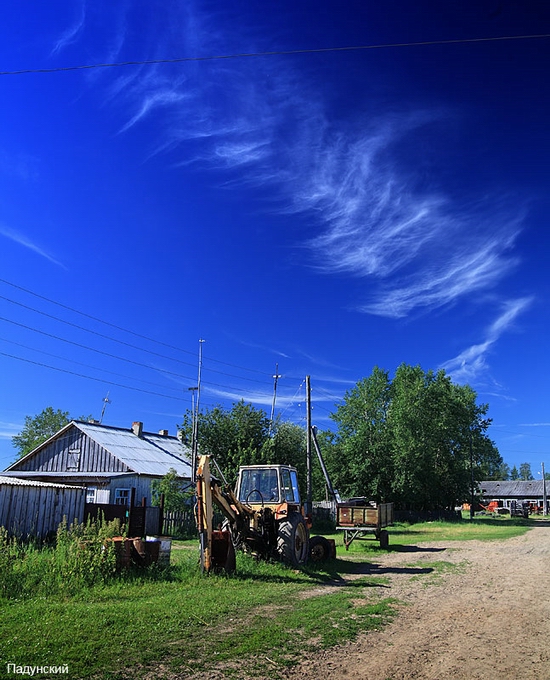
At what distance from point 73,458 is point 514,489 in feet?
252

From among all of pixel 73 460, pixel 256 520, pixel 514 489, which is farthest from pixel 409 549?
pixel 514 489

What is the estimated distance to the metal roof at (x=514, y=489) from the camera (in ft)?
278

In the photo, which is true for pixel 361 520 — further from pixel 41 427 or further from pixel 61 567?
pixel 41 427

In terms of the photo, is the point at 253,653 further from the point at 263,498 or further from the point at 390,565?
the point at 390,565

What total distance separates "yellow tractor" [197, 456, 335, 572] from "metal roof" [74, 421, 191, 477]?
16177mm

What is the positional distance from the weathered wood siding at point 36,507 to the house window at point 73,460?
13147mm

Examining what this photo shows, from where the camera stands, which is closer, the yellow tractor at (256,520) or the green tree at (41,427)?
the yellow tractor at (256,520)

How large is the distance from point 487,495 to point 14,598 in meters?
91.9

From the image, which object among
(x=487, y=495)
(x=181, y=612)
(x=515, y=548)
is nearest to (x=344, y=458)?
(x=515, y=548)

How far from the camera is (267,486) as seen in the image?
615 inches

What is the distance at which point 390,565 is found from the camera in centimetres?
1681

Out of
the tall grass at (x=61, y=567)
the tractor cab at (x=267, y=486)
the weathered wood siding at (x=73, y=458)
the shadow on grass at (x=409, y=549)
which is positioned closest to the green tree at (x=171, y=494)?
the weathered wood siding at (x=73, y=458)

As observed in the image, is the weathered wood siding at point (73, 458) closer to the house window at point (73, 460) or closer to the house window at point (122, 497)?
the house window at point (73, 460)

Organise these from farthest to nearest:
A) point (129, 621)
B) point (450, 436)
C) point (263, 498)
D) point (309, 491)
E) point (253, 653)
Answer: point (450, 436) < point (309, 491) < point (263, 498) < point (129, 621) < point (253, 653)
